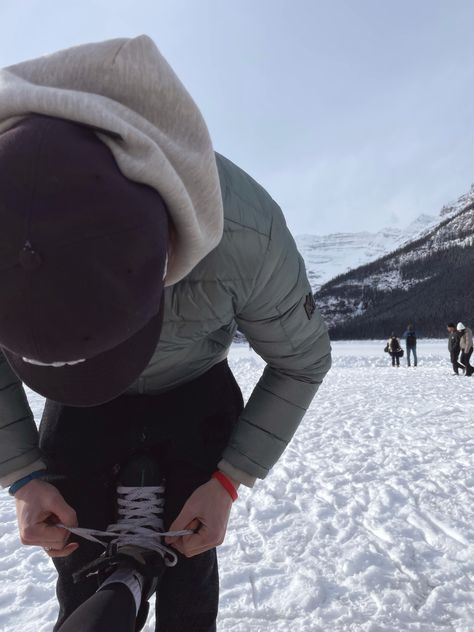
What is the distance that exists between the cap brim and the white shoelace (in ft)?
1.47

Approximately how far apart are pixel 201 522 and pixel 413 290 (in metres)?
83.8

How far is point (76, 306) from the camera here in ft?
1.97

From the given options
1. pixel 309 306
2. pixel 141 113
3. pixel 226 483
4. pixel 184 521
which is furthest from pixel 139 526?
pixel 141 113

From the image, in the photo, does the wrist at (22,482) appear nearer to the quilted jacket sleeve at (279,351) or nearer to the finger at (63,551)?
the finger at (63,551)

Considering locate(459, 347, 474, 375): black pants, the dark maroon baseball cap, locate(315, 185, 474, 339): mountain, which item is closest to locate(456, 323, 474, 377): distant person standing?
locate(459, 347, 474, 375): black pants

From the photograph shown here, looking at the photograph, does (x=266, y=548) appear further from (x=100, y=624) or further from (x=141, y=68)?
(x=141, y=68)

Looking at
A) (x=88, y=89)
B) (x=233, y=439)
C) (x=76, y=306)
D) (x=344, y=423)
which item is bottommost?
(x=344, y=423)

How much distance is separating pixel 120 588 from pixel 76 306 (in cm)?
62

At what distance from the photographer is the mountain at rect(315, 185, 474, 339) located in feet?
216

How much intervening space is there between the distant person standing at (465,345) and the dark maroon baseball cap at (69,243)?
11429mm

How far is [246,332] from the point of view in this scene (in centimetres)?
122

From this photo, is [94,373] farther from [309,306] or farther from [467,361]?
[467,361]

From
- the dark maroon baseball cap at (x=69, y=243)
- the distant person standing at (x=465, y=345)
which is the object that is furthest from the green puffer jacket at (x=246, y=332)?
the distant person standing at (x=465, y=345)

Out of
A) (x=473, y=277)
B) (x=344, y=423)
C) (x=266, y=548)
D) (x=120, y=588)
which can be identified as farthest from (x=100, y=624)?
(x=473, y=277)
